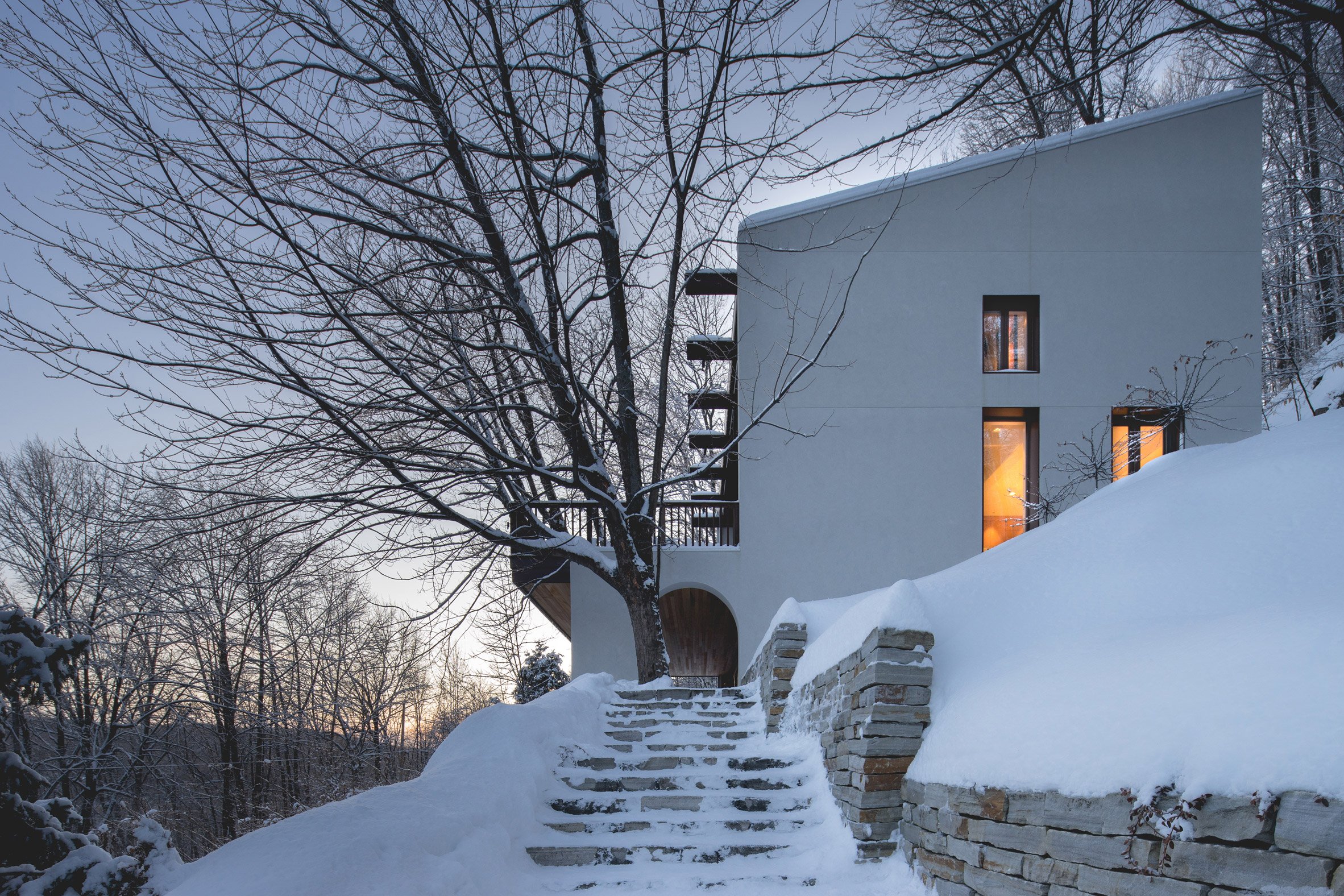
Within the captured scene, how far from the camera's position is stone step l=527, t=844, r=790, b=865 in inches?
155

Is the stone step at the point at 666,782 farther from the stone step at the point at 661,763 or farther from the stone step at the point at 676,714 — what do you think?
the stone step at the point at 676,714

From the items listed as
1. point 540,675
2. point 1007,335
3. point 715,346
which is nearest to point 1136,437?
point 1007,335

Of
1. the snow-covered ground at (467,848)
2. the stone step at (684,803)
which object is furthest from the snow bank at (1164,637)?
the stone step at (684,803)

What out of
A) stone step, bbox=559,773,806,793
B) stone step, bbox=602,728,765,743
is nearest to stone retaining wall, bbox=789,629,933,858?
stone step, bbox=559,773,806,793

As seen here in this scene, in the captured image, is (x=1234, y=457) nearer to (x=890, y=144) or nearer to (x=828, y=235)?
(x=890, y=144)

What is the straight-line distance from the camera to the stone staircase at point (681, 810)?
3811 millimetres

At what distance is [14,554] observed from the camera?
44.1 feet

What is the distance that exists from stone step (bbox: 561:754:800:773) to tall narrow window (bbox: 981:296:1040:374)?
6.85m

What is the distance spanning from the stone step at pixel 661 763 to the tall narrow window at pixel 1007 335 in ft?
22.5

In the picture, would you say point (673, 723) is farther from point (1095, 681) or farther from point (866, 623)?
point (1095, 681)

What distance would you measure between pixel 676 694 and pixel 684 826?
3.09 m

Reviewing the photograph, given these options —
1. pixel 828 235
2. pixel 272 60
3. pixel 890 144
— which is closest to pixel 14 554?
pixel 272 60

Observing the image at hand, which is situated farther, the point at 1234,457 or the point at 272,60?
the point at 272,60

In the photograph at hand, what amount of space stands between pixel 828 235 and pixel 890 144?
5.89 metres
